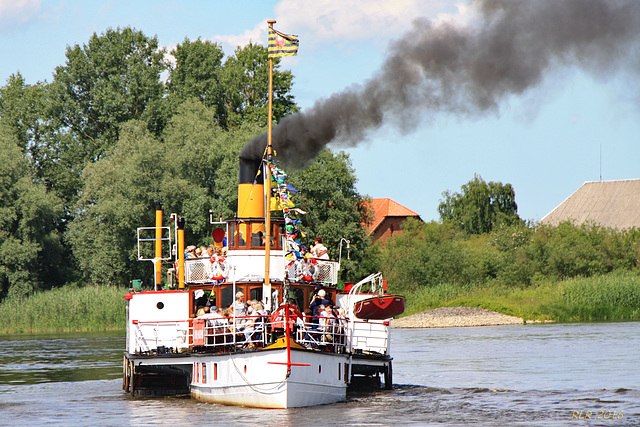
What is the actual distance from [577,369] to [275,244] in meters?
13.3

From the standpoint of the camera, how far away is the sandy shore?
66125 millimetres

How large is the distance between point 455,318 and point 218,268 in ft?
143

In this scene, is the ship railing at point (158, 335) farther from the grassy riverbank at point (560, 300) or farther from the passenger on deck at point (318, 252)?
the grassy riverbank at point (560, 300)

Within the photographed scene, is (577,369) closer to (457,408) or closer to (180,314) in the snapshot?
(457,408)

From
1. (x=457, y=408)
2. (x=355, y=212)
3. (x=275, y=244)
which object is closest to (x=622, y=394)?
(x=457, y=408)

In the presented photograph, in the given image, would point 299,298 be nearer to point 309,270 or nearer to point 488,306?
point 309,270

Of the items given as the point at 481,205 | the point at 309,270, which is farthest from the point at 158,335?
the point at 481,205

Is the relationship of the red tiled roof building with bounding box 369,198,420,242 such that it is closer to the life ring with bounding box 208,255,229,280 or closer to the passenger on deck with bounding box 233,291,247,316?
the life ring with bounding box 208,255,229,280

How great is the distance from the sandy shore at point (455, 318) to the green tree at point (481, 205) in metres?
43.5

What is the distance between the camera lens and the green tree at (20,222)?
219ft

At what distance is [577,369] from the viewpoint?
3247 cm

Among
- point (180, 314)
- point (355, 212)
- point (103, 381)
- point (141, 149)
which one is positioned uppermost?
point (141, 149)

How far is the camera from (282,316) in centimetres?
2261

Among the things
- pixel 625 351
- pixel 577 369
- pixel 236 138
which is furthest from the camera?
pixel 236 138
